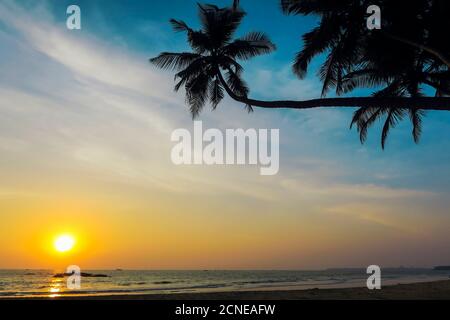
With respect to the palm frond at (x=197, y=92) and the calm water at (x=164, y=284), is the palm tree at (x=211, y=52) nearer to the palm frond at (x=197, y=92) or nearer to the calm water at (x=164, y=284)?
the palm frond at (x=197, y=92)

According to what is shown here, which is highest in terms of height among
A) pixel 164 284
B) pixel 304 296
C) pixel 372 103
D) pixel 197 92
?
pixel 197 92

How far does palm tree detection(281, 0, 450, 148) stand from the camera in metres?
10.1

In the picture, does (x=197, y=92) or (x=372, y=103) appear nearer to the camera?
(x=372, y=103)

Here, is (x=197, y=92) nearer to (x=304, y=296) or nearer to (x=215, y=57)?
(x=215, y=57)

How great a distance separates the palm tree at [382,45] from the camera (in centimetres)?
1015

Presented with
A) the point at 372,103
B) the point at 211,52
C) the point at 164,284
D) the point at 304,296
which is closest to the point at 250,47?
the point at 211,52

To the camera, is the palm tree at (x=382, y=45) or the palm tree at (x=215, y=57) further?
the palm tree at (x=215, y=57)

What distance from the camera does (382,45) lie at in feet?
38.5

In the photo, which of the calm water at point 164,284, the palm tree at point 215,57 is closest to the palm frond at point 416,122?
the palm tree at point 215,57

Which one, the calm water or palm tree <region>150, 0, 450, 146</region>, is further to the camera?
the calm water

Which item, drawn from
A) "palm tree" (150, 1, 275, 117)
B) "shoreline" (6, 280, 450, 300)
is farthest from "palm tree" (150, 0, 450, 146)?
"shoreline" (6, 280, 450, 300)

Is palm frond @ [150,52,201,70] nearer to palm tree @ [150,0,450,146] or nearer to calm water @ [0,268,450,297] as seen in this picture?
palm tree @ [150,0,450,146]
